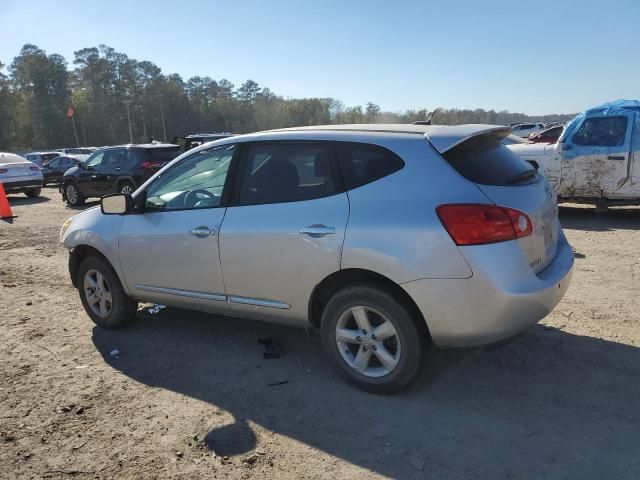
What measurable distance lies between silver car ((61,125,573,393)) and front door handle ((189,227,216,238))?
0.5 inches

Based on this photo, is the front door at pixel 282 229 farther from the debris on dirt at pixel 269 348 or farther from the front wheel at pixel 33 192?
the front wheel at pixel 33 192

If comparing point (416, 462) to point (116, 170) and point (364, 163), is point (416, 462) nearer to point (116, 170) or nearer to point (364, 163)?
point (364, 163)

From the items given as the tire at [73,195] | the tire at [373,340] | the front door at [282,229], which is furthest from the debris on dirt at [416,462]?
the tire at [73,195]

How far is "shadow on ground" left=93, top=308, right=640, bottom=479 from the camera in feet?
9.14

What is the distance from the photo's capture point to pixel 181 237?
4219 millimetres

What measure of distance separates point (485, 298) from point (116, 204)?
3306 mm

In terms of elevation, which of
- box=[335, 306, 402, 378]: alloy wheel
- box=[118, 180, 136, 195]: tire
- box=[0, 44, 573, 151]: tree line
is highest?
box=[0, 44, 573, 151]: tree line

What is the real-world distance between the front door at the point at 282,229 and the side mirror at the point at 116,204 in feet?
3.86

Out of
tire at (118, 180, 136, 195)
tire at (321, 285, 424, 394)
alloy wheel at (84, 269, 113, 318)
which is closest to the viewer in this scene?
tire at (321, 285, 424, 394)

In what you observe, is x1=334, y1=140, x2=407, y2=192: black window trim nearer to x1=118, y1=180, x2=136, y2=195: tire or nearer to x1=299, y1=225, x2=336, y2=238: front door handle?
x1=299, y1=225, x2=336, y2=238: front door handle

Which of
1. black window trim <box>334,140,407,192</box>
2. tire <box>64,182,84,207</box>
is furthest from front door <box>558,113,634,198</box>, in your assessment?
tire <box>64,182,84,207</box>

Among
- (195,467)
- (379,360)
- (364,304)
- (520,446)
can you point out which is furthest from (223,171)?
(520,446)

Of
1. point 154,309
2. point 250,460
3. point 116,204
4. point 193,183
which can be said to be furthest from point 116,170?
point 250,460

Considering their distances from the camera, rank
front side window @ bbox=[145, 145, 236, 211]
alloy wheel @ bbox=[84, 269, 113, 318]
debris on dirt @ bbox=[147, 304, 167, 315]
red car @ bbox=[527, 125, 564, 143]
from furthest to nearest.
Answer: red car @ bbox=[527, 125, 564, 143] → debris on dirt @ bbox=[147, 304, 167, 315] → alloy wheel @ bbox=[84, 269, 113, 318] → front side window @ bbox=[145, 145, 236, 211]
